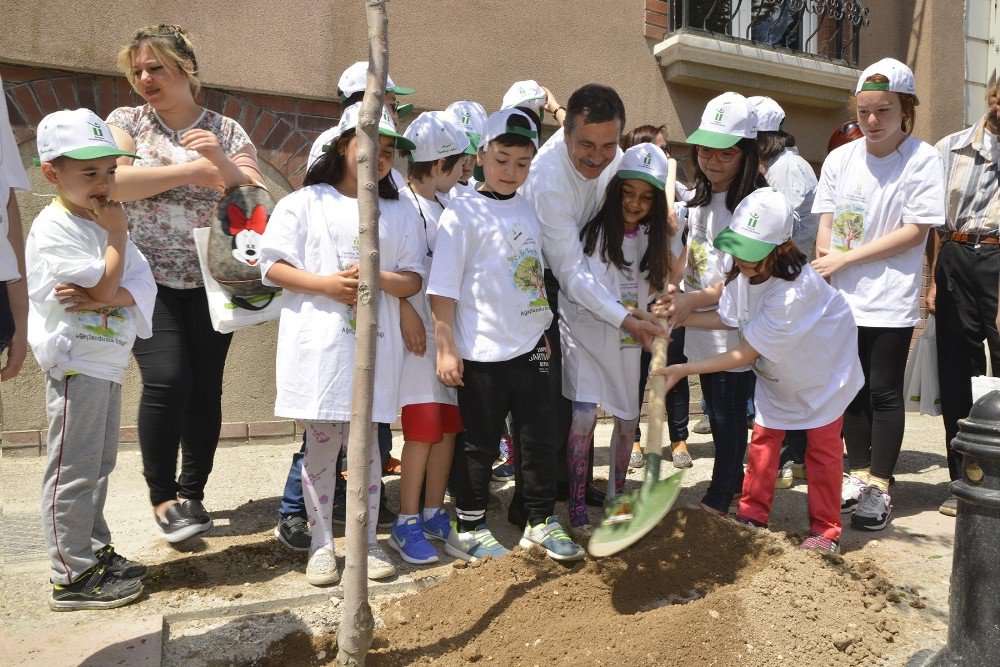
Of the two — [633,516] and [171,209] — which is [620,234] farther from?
[171,209]

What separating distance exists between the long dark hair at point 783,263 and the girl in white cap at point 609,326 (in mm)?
492

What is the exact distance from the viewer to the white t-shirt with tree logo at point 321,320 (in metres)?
3.04

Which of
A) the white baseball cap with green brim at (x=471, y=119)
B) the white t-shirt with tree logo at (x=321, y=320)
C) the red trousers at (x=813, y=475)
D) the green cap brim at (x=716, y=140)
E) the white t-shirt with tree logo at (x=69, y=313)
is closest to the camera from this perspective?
the white t-shirt with tree logo at (x=69, y=313)

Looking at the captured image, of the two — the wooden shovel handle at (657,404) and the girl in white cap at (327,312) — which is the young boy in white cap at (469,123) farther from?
the wooden shovel handle at (657,404)

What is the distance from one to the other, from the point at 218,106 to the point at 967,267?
443cm

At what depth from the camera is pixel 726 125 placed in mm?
3770

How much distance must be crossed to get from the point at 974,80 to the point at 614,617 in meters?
7.85

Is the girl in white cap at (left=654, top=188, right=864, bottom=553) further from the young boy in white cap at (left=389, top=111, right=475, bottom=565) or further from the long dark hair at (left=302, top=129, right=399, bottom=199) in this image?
the long dark hair at (left=302, top=129, right=399, bottom=199)

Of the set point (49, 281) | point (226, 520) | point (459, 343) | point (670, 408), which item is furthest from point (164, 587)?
point (670, 408)

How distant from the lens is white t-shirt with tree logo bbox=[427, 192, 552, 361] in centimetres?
329

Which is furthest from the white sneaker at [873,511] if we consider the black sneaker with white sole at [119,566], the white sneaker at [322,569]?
the black sneaker with white sole at [119,566]

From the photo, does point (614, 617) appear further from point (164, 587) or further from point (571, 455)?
point (164, 587)

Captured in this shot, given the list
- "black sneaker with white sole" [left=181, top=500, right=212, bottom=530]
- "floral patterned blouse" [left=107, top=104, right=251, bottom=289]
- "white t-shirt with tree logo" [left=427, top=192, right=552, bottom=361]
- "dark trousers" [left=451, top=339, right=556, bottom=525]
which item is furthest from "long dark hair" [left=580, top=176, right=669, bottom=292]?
"black sneaker with white sole" [left=181, top=500, right=212, bottom=530]

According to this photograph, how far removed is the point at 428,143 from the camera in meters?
3.63
